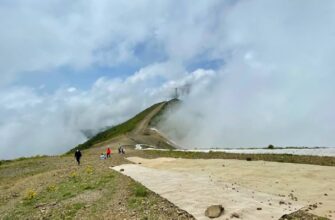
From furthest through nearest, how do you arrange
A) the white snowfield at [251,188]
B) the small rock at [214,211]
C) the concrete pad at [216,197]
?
1. the white snowfield at [251,188]
2. the concrete pad at [216,197]
3. the small rock at [214,211]

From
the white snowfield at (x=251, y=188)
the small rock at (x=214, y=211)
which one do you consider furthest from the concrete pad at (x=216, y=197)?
the small rock at (x=214, y=211)

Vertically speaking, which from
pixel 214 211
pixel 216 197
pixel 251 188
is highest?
pixel 251 188

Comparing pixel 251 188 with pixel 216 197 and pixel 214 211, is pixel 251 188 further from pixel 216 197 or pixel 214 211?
pixel 214 211

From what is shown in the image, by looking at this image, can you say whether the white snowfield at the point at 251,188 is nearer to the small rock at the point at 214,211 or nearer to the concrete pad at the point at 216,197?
the concrete pad at the point at 216,197

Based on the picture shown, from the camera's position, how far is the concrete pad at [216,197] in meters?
22.7

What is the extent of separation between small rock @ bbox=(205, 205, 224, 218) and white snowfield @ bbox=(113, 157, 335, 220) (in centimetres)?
28

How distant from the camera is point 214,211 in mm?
22594

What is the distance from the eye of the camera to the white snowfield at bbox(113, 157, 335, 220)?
23.6 m

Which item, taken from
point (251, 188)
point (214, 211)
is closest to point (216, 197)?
point (214, 211)

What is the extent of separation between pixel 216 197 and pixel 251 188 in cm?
507

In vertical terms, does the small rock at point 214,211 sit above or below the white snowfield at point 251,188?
below

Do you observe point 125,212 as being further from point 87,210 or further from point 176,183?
point 176,183

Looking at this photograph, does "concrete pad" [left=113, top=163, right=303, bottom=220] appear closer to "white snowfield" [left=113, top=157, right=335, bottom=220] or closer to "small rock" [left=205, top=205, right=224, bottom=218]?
"white snowfield" [left=113, top=157, right=335, bottom=220]

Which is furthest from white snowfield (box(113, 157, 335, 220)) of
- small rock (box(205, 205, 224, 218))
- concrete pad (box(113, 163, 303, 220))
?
small rock (box(205, 205, 224, 218))
